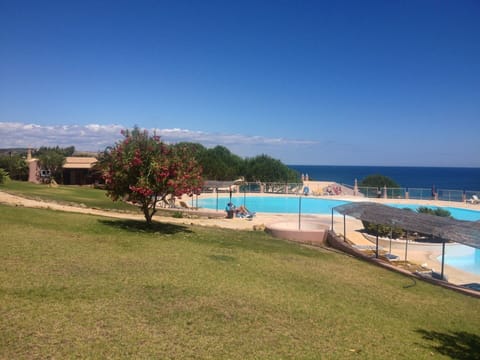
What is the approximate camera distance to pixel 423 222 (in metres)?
14.3

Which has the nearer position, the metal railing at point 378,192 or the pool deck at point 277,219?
the pool deck at point 277,219

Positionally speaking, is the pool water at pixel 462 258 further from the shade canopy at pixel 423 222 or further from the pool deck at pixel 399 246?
the shade canopy at pixel 423 222

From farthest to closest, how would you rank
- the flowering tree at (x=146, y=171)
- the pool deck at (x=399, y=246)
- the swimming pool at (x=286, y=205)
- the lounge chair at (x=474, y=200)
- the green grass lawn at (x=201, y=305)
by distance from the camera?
the lounge chair at (x=474, y=200) → the swimming pool at (x=286, y=205) → the pool deck at (x=399, y=246) → the flowering tree at (x=146, y=171) → the green grass lawn at (x=201, y=305)

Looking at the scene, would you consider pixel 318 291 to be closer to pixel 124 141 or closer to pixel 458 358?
pixel 458 358

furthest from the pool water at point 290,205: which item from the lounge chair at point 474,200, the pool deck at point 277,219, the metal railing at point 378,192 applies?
the lounge chair at point 474,200

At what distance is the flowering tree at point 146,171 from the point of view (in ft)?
45.4

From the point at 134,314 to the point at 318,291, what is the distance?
4.54 meters

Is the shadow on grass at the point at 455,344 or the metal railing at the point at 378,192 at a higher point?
the metal railing at the point at 378,192

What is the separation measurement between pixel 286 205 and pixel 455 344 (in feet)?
103

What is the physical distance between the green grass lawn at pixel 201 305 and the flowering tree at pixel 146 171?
87.0 inches

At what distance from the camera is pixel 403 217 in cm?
1538

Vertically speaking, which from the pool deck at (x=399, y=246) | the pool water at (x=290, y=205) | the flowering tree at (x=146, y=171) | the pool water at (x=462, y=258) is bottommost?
the pool water at (x=462, y=258)

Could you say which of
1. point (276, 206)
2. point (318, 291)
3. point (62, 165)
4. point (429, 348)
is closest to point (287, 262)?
point (318, 291)

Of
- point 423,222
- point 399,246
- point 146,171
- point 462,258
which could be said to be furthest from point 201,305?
point 462,258
